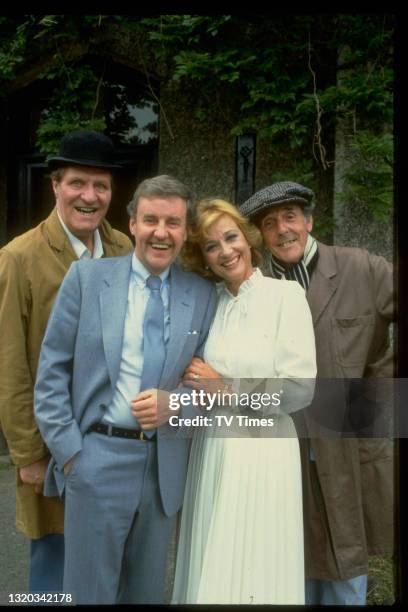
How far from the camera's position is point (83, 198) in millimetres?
1905

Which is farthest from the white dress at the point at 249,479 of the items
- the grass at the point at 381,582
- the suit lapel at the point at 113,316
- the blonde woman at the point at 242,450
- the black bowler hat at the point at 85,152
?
the black bowler hat at the point at 85,152

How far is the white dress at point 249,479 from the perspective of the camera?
1821 millimetres

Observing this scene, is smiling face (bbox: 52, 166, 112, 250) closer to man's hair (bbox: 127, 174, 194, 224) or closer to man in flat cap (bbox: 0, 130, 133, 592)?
man in flat cap (bbox: 0, 130, 133, 592)

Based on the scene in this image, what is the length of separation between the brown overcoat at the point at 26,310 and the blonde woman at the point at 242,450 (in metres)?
0.32

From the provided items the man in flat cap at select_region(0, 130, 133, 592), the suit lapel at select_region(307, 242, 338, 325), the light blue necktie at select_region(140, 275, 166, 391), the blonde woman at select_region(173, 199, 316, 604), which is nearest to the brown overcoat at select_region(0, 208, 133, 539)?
the man in flat cap at select_region(0, 130, 133, 592)

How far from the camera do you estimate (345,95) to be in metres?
2.07

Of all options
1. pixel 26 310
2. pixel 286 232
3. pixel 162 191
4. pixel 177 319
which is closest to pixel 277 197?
pixel 286 232

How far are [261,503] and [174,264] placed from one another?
75 centimetres

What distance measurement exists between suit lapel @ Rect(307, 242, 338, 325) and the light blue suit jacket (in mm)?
322

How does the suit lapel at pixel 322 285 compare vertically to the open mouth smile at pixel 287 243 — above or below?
below

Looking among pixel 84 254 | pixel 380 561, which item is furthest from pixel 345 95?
pixel 380 561

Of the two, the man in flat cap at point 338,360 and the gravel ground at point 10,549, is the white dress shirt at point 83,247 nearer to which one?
the man in flat cap at point 338,360

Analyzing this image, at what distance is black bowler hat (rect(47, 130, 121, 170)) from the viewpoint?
1.90m

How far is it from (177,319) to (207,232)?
27cm
